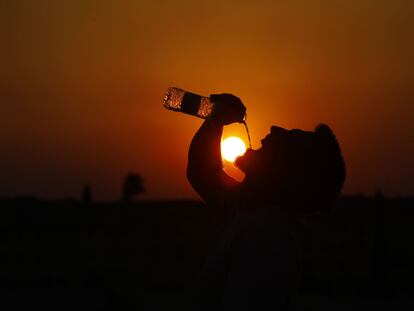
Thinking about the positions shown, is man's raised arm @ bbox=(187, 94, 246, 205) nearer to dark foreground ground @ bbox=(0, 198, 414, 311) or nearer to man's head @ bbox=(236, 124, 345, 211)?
man's head @ bbox=(236, 124, 345, 211)

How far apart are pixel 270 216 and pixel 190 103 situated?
1.33 m

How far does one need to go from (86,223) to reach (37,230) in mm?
1948

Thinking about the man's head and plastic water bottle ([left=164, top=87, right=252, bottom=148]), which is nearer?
the man's head

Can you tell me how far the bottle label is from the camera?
3.96 meters

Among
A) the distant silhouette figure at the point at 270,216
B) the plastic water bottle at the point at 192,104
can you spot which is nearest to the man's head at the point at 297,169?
the distant silhouette figure at the point at 270,216

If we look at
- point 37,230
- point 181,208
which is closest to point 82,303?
point 37,230

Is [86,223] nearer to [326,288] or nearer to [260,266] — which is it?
[326,288]

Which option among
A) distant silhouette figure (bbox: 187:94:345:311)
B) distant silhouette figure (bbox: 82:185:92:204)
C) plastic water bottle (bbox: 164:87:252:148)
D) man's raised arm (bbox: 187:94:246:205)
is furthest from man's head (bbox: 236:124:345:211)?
distant silhouette figure (bbox: 82:185:92:204)

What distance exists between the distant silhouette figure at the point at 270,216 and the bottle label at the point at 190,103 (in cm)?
90

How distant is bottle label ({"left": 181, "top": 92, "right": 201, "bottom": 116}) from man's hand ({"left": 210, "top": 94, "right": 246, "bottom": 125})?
64 cm

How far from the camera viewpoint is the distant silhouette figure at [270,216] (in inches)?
105

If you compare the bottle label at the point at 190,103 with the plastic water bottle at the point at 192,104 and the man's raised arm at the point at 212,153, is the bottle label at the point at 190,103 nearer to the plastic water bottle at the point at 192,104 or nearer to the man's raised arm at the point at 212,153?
the plastic water bottle at the point at 192,104

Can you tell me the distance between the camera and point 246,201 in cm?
287

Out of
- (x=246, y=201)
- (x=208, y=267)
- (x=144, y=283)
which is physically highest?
(x=246, y=201)
